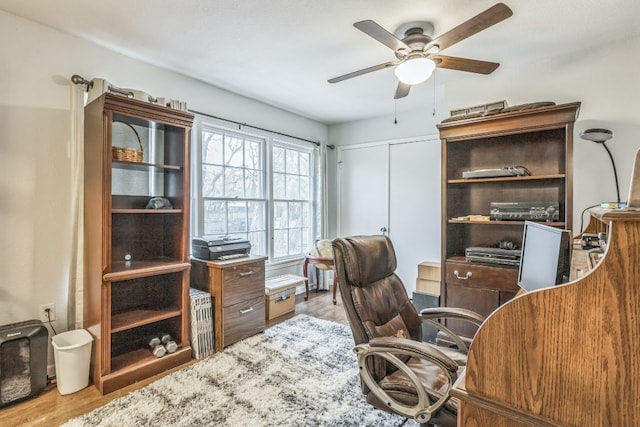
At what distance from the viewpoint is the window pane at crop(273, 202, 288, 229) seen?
412 centimetres

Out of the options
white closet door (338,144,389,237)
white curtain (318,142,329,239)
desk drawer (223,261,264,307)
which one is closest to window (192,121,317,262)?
white curtain (318,142,329,239)

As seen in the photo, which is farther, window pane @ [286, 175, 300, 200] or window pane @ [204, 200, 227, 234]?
window pane @ [286, 175, 300, 200]

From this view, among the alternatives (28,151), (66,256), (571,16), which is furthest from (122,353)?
(571,16)

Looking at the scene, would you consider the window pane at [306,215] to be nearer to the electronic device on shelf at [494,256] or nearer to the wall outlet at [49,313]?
the electronic device on shelf at [494,256]

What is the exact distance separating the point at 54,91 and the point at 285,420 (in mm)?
2690

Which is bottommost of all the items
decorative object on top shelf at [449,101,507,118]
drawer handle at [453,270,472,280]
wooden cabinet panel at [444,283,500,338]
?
wooden cabinet panel at [444,283,500,338]

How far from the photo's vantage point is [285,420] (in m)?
1.84

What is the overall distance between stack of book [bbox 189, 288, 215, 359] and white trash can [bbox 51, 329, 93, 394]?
687 mm

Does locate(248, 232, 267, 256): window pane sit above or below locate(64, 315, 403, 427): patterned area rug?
above

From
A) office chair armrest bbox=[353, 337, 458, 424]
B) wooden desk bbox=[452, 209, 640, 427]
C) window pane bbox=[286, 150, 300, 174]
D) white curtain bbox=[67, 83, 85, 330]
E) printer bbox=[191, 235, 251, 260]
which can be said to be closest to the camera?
wooden desk bbox=[452, 209, 640, 427]

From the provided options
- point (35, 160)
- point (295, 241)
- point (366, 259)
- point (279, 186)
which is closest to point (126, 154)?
point (35, 160)

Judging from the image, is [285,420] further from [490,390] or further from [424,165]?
[424,165]

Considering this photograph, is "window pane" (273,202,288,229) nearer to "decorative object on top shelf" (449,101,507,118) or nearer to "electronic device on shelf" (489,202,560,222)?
"decorative object on top shelf" (449,101,507,118)

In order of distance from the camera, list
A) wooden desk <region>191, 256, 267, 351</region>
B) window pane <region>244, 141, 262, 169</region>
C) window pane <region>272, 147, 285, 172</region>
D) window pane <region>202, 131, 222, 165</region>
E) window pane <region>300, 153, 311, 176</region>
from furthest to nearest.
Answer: window pane <region>300, 153, 311, 176</region>, window pane <region>272, 147, 285, 172</region>, window pane <region>244, 141, 262, 169</region>, window pane <region>202, 131, 222, 165</region>, wooden desk <region>191, 256, 267, 351</region>
